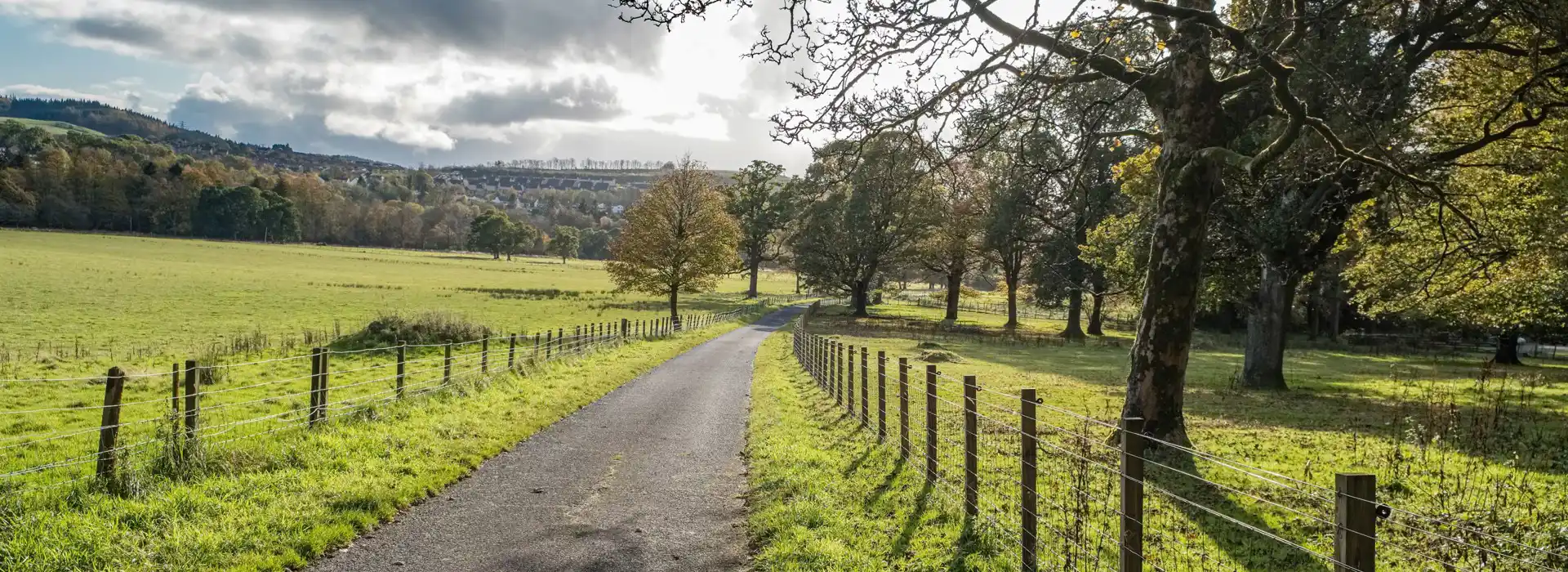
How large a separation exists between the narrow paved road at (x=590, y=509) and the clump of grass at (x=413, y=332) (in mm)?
17508

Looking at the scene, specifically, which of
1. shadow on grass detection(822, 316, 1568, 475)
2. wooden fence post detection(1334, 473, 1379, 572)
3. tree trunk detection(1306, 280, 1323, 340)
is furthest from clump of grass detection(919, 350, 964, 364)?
tree trunk detection(1306, 280, 1323, 340)

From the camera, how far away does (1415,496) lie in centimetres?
810

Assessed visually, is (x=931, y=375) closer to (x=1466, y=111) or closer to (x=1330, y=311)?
(x=1466, y=111)

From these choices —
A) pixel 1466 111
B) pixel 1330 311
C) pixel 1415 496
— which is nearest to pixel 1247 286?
pixel 1466 111

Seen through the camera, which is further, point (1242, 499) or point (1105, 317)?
point (1105, 317)

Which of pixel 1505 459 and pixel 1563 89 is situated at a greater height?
pixel 1563 89

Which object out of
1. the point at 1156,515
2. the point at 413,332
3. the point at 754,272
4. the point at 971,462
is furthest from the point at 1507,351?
the point at 754,272

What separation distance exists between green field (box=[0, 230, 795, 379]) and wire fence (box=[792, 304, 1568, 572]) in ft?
76.4

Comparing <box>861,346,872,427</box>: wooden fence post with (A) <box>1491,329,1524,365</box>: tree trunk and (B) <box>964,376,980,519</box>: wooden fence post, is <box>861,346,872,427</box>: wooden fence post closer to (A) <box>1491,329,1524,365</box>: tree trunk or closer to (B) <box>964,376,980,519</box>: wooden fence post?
(B) <box>964,376,980,519</box>: wooden fence post

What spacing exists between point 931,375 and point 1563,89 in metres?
12.2

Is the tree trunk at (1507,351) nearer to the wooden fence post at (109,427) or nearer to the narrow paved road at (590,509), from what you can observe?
the narrow paved road at (590,509)

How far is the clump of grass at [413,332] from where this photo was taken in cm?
2884

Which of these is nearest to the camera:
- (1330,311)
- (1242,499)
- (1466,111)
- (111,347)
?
(1242,499)

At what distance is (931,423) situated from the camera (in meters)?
8.66
